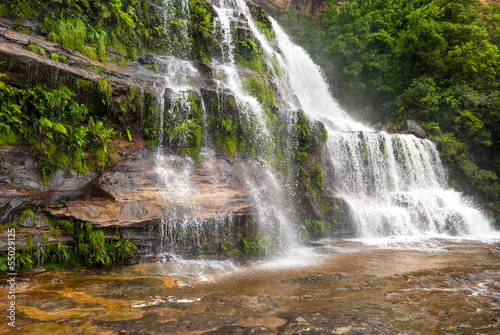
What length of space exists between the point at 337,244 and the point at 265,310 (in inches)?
273

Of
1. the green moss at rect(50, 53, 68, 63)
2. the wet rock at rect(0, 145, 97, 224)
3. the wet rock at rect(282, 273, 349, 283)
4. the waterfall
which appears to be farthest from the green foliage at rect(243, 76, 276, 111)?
the wet rock at rect(0, 145, 97, 224)

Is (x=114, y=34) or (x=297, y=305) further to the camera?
(x=114, y=34)

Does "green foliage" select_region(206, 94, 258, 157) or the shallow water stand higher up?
"green foliage" select_region(206, 94, 258, 157)

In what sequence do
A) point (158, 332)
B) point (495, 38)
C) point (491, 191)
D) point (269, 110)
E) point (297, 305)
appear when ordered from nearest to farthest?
point (158, 332) → point (297, 305) → point (269, 110) → point (491, 191) → point (495, 38)

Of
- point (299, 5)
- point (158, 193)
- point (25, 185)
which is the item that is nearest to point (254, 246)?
point (158, 193)

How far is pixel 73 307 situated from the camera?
15.0ft

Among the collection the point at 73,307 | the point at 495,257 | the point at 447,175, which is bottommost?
the point at 495,257

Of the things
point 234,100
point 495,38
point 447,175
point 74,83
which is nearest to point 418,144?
point 447,175

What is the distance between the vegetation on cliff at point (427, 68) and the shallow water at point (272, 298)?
43.8ft

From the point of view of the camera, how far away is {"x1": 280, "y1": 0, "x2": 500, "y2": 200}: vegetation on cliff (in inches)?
724

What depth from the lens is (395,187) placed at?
1572 centimetres

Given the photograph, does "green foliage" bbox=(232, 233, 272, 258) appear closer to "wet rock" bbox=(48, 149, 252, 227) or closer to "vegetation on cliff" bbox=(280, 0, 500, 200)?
"wet rock" bbox=(48, 149, 252, 227)

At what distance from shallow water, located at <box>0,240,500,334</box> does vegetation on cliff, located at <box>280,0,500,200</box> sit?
1336 cm

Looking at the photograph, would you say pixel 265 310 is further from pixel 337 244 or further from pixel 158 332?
pixel 337 244
